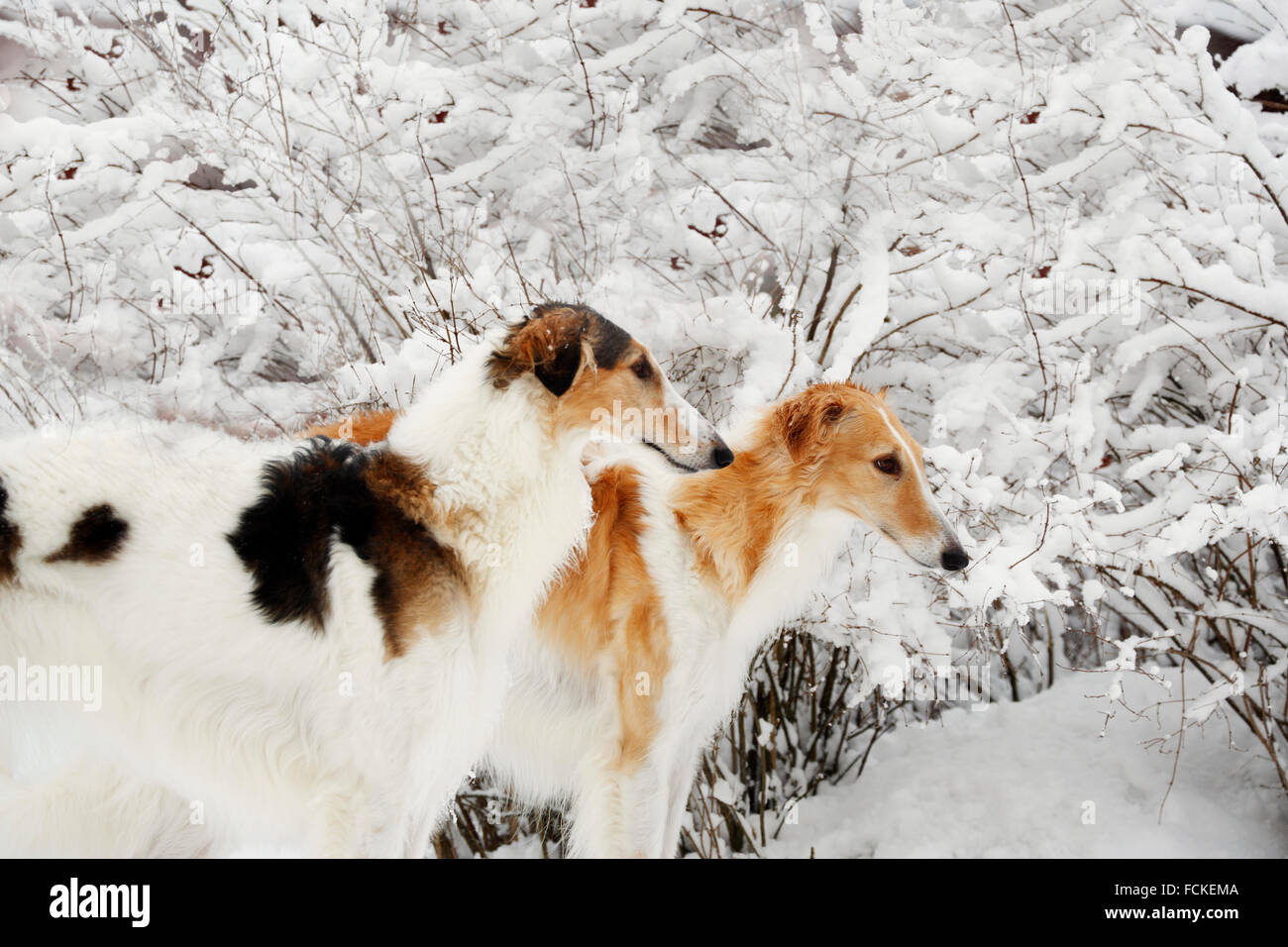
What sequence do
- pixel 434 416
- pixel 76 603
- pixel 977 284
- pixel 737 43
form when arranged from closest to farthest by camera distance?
1. pixel 76 603
2. pixel 434 416
3. pixel 977 284
4. pixel 737 43

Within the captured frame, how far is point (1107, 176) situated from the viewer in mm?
4781

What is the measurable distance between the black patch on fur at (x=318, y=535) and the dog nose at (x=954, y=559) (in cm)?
166

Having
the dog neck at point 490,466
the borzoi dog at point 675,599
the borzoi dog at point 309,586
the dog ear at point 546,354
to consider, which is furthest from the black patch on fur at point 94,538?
the borzoi dog at point 675,599

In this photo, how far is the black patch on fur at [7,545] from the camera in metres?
2.32

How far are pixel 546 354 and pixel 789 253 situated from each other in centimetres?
204

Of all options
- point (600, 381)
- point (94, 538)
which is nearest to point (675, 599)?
point (600, 381)

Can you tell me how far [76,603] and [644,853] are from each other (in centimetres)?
200

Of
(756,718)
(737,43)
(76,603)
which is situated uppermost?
(737,43)

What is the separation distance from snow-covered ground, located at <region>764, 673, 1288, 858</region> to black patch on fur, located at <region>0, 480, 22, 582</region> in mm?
3214

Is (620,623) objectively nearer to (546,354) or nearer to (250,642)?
(546,354)

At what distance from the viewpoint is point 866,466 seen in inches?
141

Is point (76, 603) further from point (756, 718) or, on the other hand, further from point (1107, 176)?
point (1107, 176)

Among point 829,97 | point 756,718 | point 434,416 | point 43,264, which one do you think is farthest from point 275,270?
point 756,718

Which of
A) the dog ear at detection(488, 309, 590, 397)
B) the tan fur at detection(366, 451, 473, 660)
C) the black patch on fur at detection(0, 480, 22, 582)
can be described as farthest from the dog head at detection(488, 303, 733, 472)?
the black patch on fur at detection(0, 480, 22, 582)
